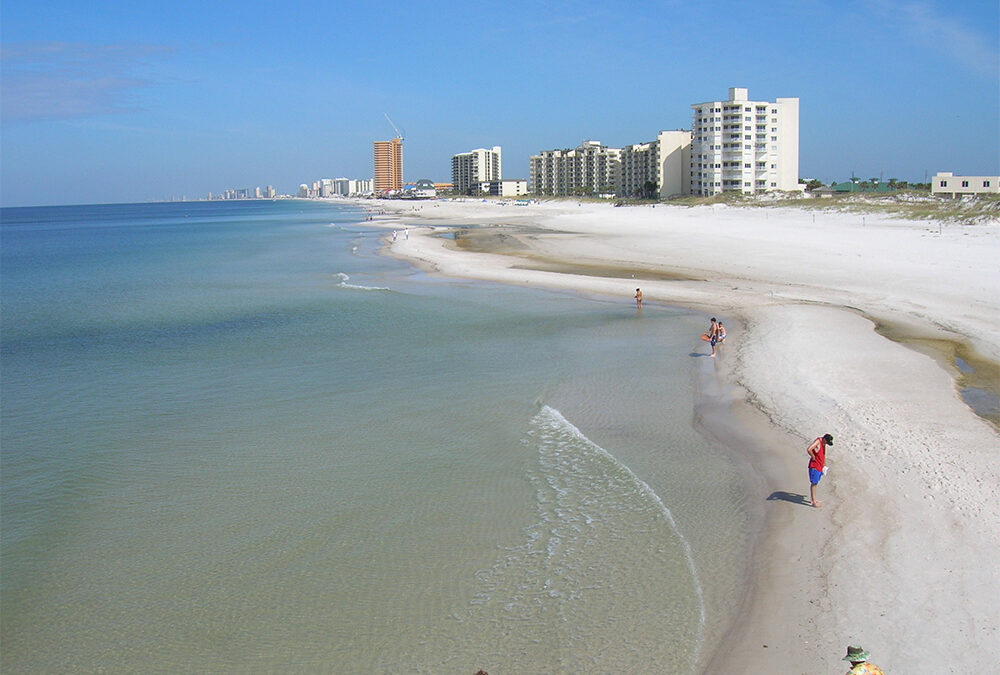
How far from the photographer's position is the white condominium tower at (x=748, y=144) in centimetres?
10188

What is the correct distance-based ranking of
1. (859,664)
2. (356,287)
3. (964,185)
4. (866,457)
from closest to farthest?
(859,664)
(866,457)
(356,287)
(964,185)

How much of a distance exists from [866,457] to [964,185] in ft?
241

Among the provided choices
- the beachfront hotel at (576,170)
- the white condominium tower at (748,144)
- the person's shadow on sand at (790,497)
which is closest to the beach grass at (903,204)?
the white condominium tower at (748,144)

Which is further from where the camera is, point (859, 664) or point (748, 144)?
point (748, 144)

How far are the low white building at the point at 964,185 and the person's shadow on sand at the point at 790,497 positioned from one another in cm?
6931

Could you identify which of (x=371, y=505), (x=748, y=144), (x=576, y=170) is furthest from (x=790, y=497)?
(x=576, y=170)

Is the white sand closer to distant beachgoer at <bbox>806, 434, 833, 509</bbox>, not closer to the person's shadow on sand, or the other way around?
the person's shadow on sand

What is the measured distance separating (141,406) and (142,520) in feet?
23.2

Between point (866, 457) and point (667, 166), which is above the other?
point (667, 166)

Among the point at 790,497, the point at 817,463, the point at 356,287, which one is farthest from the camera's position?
the point at 356,287

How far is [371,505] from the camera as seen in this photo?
39.1 feet

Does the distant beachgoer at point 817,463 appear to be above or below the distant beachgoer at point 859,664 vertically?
above

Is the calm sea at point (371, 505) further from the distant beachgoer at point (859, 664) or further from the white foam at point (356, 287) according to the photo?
the white foam at point (356, 287)

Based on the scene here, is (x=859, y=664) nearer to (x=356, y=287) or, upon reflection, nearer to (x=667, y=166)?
(x=356, y=287)
